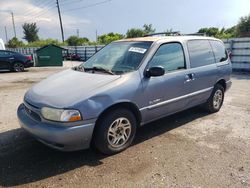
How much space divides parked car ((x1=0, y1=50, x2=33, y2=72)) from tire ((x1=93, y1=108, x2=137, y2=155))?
44.5 ft

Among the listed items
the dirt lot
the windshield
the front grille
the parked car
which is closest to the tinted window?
the parked car

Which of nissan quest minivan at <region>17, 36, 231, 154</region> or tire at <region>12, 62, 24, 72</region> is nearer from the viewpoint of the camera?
nissan quest minivan at <region>17, 36, 231, 154</region>

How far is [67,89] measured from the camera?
358 centimetres

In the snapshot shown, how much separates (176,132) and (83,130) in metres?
1.98

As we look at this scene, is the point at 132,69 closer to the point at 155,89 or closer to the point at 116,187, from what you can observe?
the point at 155,89

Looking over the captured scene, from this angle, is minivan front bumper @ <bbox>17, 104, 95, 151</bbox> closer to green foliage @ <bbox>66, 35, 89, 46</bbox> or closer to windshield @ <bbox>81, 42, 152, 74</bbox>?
windshield @ <bbox>81, 42, 152, 74</bbox>

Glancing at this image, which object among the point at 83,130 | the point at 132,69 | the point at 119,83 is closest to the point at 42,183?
the point at 83,130

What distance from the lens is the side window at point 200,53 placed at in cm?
493

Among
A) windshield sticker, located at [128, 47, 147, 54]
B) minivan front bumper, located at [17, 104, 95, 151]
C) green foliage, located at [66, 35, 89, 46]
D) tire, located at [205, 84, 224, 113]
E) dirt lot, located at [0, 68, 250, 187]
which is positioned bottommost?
dirt lot, located at [0, 68, 250, 187]

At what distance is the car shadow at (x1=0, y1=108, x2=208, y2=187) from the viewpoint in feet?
10.6

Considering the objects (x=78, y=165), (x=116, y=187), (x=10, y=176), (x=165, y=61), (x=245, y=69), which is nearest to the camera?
(x=116, y=187)

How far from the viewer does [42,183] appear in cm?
309

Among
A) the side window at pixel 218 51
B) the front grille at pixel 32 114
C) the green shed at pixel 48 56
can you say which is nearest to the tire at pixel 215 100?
the side window at pixel 218 51

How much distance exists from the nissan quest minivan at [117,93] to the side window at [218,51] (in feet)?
1.18
